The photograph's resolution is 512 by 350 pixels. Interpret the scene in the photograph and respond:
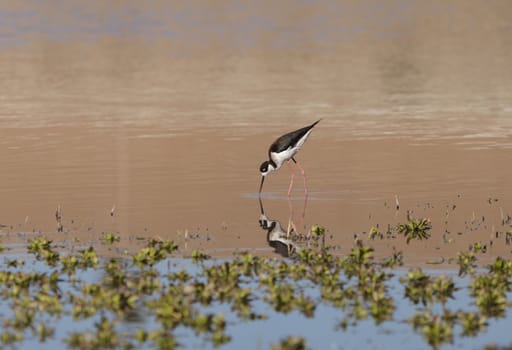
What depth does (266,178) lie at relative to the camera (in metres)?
25.5

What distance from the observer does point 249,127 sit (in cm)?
3341

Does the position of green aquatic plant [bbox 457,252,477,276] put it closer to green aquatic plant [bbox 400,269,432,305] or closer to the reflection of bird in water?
green aquatic plant [bbox 400,269,432,305]

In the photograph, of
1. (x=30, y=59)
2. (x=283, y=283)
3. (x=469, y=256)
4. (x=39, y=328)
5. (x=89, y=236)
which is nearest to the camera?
(x=39, y=328)

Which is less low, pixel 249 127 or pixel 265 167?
pixel 249 127

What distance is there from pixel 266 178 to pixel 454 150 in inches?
208

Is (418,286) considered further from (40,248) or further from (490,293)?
(40,248)

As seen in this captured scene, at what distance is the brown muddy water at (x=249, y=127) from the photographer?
789 inches

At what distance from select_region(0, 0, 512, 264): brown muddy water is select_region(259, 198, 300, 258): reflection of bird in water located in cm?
18

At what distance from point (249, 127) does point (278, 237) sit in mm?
15232

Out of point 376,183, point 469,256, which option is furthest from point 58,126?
point 469,256

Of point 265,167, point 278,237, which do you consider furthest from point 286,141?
point 278,237

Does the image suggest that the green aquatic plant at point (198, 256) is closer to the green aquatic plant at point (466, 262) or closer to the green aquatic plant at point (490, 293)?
the green aquatic plant at point (466, 262)

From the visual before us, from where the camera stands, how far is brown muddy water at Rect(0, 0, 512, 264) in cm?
2003

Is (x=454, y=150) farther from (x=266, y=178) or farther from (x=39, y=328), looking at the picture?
(x=39, y=328)
